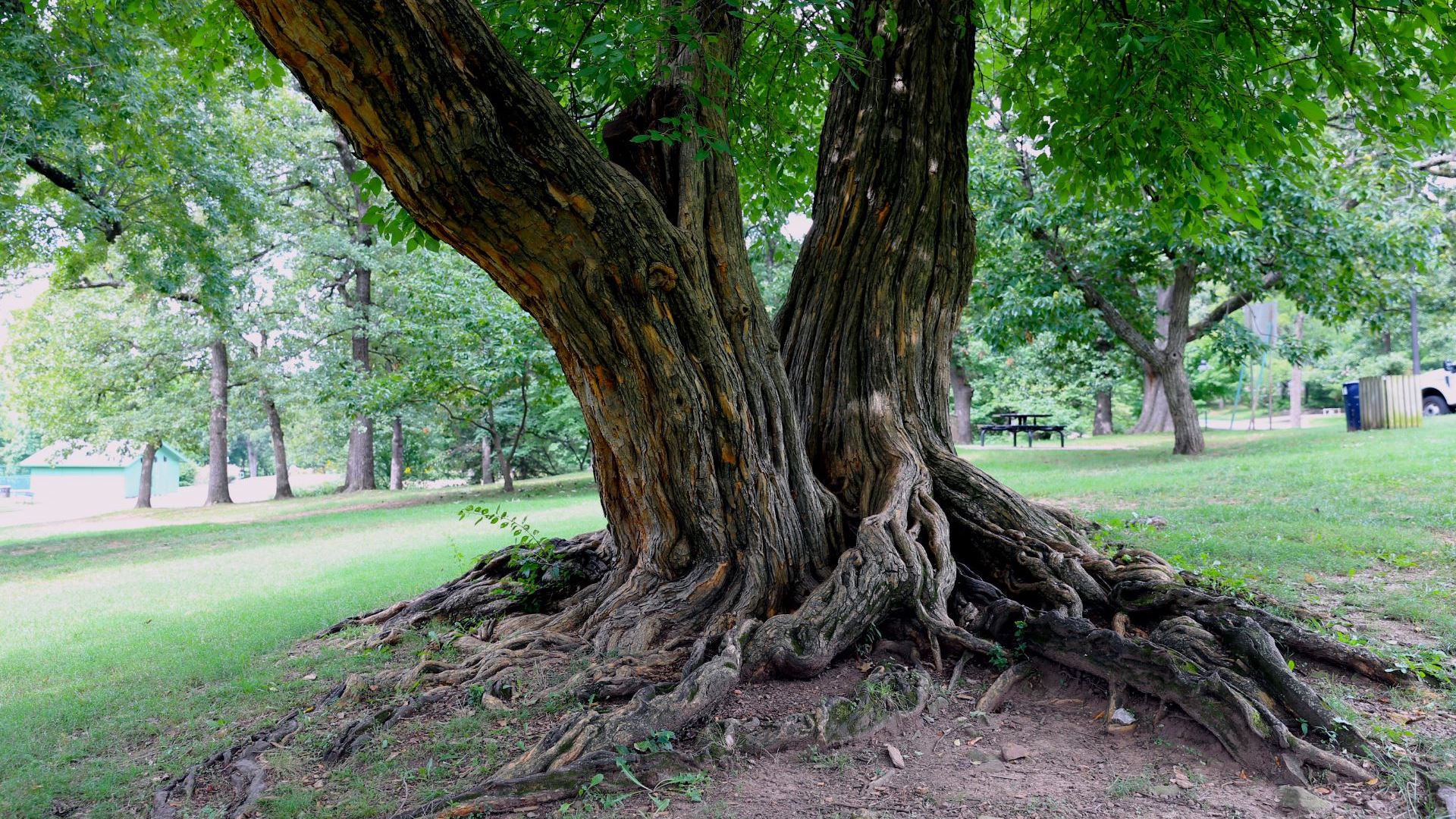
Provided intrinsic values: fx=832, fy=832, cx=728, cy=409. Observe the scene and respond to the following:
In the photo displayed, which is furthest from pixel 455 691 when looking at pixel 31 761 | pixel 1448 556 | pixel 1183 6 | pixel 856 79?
pixel 1448 556

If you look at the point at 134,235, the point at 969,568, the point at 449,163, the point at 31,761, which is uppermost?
the point at 134,235

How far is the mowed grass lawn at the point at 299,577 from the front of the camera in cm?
436

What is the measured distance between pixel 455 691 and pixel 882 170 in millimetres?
4205

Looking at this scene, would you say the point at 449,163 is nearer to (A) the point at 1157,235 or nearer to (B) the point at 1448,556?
(B) the point at 1448,556

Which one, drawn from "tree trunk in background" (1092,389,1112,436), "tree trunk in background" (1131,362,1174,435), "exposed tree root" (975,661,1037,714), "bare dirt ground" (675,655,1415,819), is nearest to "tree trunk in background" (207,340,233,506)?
"bare dirt ground" (675,655,1415,819)

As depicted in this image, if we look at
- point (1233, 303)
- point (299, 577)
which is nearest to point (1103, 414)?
point (1233, 303)

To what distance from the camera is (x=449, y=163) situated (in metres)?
3.46

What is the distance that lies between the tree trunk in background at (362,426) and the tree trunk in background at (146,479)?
5.86 meters

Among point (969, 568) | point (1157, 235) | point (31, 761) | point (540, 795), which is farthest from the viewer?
point (1157, 235)

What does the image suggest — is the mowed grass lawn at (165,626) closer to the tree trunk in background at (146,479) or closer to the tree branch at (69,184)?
the tree branch at (69,184)

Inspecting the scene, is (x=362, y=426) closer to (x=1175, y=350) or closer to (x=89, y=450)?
(x=89, y=450)

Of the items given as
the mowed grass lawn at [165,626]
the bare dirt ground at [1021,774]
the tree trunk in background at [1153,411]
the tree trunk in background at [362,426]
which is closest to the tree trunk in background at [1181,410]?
the mowed grass lawn at [165,626]

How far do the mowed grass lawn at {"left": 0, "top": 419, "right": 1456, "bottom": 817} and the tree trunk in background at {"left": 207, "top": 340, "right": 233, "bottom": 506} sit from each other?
850 centimetres

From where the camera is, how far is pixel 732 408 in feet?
14.9
